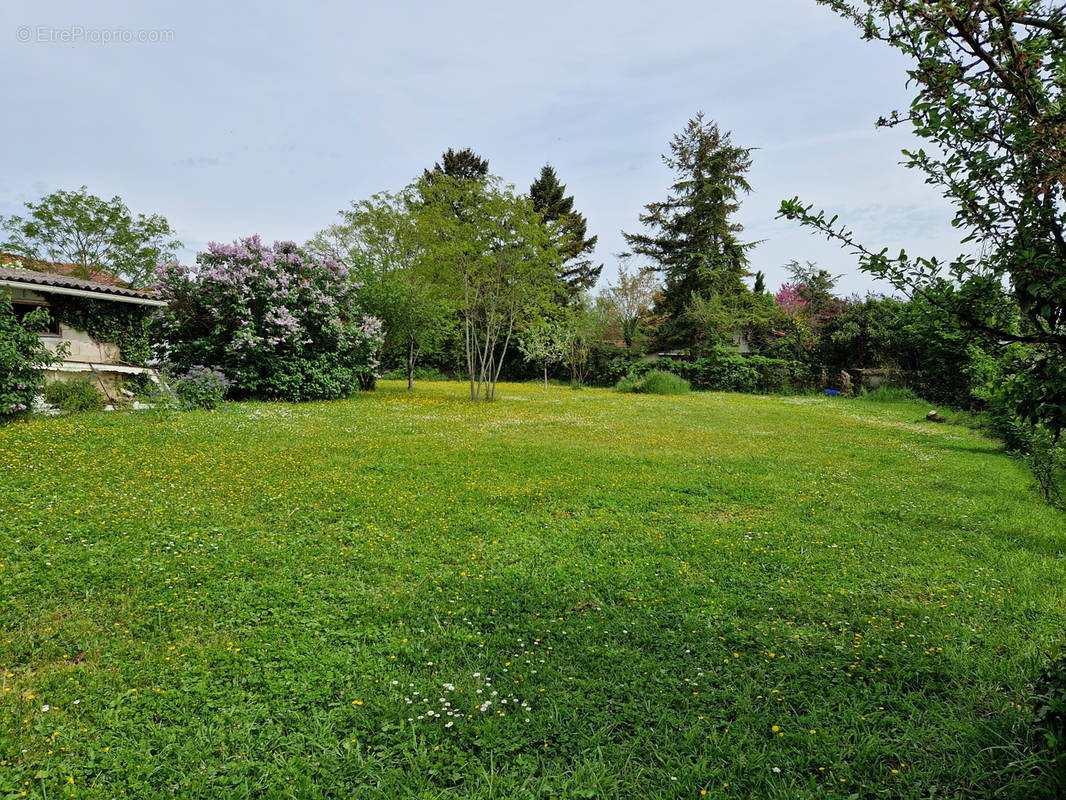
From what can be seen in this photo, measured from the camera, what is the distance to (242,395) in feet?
46.4

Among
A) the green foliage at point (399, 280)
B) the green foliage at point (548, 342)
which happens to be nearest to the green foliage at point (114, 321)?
the green foliage at point (399, 280)

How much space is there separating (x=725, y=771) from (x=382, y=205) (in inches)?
946

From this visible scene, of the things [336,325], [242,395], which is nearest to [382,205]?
[336,325]

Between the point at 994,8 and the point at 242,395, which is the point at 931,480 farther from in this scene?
the point at 242,395

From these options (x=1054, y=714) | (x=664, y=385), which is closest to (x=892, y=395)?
(x=664, y=385)

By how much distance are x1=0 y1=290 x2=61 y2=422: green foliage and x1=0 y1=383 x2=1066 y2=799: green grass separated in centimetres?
258

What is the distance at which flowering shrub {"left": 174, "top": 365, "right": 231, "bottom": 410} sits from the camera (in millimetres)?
11156

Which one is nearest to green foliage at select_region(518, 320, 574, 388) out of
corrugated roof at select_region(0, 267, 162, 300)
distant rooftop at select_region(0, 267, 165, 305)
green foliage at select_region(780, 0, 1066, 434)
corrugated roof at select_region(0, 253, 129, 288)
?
distant rooftop at select_region(0, 267, 165, 305)

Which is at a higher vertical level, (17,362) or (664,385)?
(17,362)

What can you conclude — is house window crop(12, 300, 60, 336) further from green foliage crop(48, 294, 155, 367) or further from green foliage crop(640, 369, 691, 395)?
green foliage crop(640, 369, 691, 395)

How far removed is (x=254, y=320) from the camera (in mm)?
13539

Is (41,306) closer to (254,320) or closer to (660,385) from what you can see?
(254,320)

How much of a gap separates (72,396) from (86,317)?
13.2 feet

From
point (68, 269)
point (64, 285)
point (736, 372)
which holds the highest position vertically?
point (68, 269)
